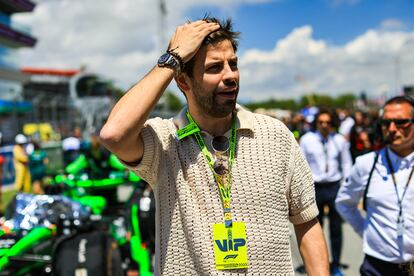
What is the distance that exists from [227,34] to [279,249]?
2.76 ft

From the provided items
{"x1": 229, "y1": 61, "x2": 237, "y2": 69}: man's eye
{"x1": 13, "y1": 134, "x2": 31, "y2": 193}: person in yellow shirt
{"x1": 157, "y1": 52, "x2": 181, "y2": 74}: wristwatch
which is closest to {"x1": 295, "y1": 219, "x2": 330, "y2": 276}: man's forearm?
{"x1": 229, "y1": 61, "x2": 237, "y2": 69}: man's eye

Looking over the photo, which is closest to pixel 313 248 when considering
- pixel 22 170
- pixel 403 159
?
pixel 403 159

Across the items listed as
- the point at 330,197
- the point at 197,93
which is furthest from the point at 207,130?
the point at 330,197

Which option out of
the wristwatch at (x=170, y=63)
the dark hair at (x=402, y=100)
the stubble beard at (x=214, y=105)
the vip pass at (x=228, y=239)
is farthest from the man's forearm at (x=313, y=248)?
the dark hair at (x=402, y=100)

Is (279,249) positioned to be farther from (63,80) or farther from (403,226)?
(63,80)

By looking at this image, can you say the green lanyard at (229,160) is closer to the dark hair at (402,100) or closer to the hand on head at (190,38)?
the hand on head at (190,38)

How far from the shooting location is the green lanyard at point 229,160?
1836mm

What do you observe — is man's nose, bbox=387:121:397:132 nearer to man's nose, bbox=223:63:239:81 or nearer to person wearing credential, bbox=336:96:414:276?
person wearing credential, bbox=336:96:414:276

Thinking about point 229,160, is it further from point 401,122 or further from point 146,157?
point 401,122

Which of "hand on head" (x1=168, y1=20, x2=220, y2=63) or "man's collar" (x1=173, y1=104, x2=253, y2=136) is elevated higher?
"hand on head" (x1=168, y1=20, x2=220, y2=63)

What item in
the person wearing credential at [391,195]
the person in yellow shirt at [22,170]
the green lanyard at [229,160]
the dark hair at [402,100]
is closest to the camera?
the green lanyard at [229,160]

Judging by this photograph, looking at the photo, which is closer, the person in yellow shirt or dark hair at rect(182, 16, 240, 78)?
dark hair at rect(182, 16, 240, 78)

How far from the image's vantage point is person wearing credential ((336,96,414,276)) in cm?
281

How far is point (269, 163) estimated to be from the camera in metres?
1.91
